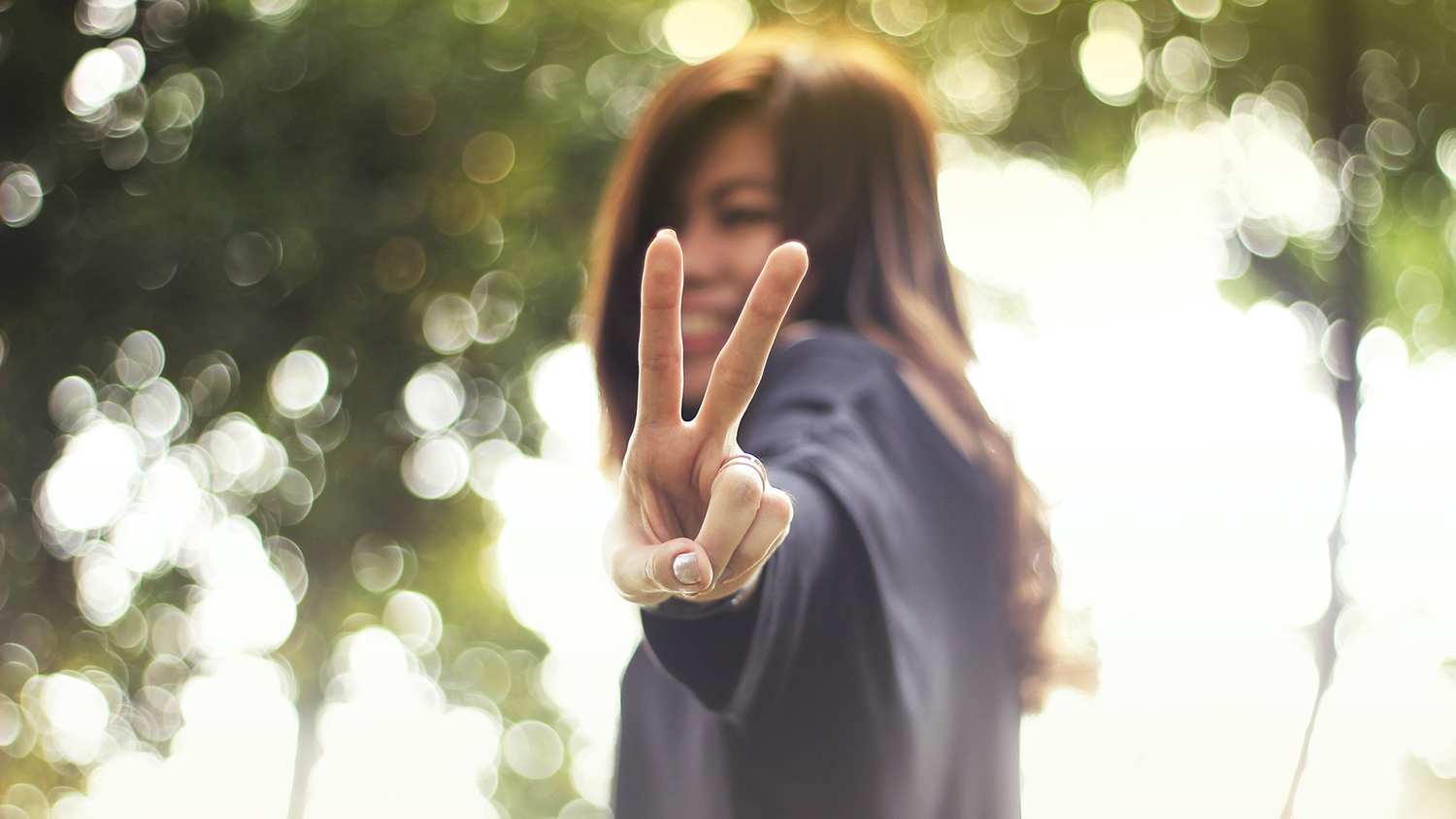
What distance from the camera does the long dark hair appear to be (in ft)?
5.03

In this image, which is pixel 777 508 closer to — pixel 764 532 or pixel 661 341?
pixel 764 532

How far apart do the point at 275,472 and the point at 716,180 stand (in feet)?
19.1

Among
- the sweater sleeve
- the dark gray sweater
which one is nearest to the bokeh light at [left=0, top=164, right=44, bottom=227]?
the dark gray sweater

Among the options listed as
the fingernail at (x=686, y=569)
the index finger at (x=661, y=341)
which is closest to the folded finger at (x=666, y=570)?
the fingernail at (x=686, y=569)

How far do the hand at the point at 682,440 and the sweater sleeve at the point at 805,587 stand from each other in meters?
0.05

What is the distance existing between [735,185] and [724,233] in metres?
0.08

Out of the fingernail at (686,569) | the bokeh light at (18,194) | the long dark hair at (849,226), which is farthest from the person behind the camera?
the bokeh light at (18,194)

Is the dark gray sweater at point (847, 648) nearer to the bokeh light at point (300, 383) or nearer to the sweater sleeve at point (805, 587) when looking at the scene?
the sweater sleeve at point (805, 587)

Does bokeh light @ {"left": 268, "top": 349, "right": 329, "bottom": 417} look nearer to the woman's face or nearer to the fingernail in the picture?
the woman's face

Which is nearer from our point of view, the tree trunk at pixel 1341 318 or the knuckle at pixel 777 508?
the knuckle at pixel 777 508

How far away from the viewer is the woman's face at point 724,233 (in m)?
1.64

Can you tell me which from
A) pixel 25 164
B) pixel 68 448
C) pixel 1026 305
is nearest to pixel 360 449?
pixel 68 448

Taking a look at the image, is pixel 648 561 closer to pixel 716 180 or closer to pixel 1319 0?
pixel 716 180

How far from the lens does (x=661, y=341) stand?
0.97 meters
